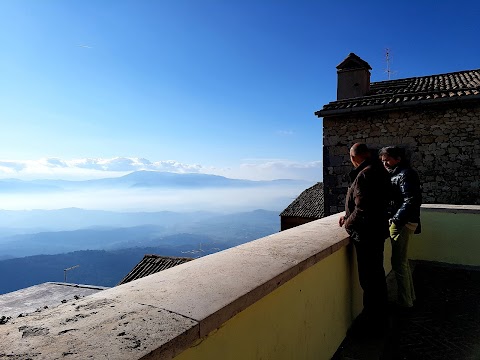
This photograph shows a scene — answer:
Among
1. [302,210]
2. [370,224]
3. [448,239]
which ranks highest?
[370,224]

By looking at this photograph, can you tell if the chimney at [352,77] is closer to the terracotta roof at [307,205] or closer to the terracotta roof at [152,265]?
the terracotta roof at [152,265]

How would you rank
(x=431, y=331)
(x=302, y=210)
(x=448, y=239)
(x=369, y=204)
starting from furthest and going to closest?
(x=302, y=210), (x=448, y=239), (x=431, y=331), (x=369, y=204)

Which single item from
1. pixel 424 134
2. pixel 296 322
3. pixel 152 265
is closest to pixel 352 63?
pixel 424 134

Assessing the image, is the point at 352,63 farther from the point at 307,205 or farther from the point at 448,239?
the point at 307,205

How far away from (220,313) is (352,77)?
13.2 metres

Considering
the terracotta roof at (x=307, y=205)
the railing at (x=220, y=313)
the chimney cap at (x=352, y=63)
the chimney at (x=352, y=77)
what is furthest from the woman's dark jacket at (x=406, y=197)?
the terracotta roof at (x=307, y=205)

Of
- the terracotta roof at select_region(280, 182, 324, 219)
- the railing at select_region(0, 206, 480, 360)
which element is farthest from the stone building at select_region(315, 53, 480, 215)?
the terracotta roof at select_region(280, 182, 324, 219)

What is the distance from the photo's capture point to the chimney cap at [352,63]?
12.8 m

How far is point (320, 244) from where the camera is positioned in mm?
2533

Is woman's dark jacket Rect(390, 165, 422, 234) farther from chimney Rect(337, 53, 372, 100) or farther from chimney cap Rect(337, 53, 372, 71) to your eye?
chimney cap Rect(337, 53, 372, 71)

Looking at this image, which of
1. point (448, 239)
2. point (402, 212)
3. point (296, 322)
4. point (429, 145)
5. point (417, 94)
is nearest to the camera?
point (296, 322)

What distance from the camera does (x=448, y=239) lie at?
5176mm

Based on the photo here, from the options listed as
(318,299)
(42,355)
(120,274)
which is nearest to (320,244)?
(318,299)

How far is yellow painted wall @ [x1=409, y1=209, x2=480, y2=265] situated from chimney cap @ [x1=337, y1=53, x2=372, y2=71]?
362 inches
